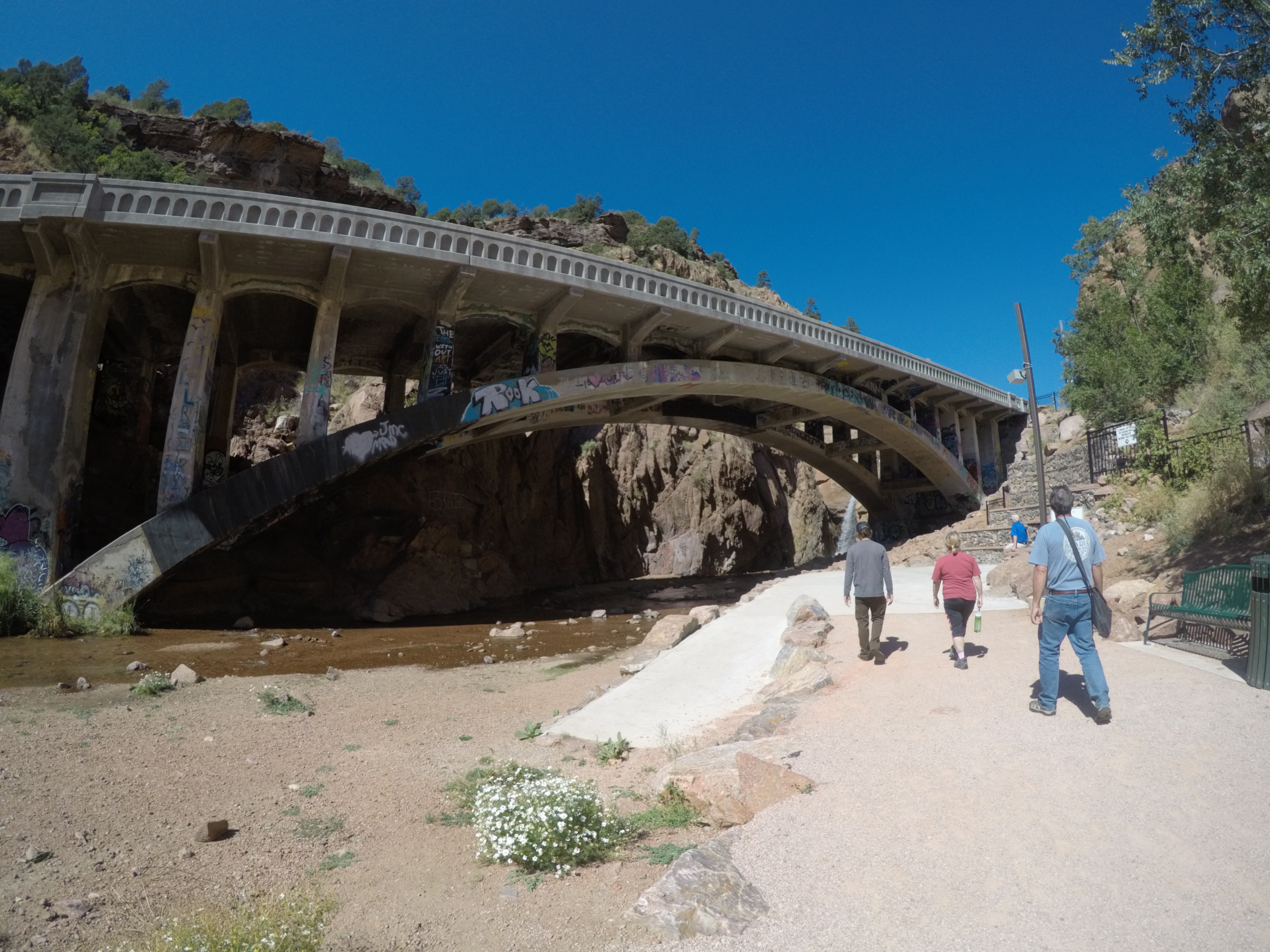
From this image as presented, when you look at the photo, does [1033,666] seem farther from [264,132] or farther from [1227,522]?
[264,132]

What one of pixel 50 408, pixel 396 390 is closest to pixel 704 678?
pixel 50 408

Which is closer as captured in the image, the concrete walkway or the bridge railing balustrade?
the concrete walkway

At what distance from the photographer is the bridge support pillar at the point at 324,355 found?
43.3 feet

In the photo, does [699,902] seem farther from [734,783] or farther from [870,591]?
[870,591]

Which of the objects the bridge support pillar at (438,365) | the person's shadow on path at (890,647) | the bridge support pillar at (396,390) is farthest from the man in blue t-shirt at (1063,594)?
the bridge support pillar at (396,390)

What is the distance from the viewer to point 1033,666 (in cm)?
635

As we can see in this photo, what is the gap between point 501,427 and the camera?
18.4 m

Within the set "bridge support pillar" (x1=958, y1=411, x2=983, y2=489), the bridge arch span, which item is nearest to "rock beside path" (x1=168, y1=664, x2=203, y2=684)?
the bridge arch span

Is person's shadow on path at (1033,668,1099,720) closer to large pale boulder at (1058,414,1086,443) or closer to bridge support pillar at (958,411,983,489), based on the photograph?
large pale boulder at (1058,414,1086,443)

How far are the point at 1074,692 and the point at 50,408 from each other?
15208 millimetres

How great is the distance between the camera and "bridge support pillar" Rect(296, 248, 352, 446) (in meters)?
13.2

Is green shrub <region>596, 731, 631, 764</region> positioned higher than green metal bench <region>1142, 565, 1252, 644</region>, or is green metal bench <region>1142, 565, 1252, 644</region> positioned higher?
green metal bench <region>1142, 565, 1252, 644</region>

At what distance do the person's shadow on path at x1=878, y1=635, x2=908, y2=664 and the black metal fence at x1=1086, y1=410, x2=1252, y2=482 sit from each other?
341 inches

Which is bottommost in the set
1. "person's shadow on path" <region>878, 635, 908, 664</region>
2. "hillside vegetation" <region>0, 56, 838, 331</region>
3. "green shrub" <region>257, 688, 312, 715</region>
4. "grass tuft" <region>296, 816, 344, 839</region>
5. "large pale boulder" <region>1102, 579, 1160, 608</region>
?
"grass tuft" <region>296, 816, 344, 839</region>
